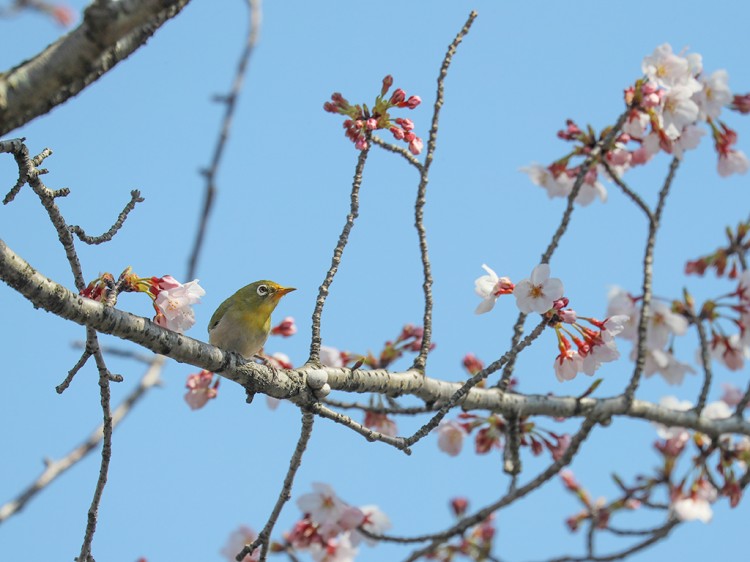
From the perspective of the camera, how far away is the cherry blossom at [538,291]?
13.7 feet

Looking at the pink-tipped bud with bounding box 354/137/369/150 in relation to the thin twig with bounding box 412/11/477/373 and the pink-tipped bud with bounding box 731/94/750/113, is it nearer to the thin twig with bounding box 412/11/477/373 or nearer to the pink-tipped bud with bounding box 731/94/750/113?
the thin twig with bounding box 412/11/477/373

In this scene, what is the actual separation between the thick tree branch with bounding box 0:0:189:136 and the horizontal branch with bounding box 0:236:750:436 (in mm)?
903

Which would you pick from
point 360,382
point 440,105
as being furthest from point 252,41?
point 360,382

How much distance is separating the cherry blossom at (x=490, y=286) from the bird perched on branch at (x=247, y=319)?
54.2 inches

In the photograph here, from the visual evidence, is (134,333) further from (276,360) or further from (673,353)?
(673,353)

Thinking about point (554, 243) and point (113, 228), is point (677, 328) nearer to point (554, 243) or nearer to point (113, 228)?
point (554, 243)

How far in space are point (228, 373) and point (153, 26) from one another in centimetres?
172

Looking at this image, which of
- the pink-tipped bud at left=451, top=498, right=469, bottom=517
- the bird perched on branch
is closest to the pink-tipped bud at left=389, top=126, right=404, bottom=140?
the bird perched on branch

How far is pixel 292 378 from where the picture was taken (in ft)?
12.1

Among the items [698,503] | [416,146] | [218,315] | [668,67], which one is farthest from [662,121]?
[218,315]

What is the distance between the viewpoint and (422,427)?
3.70 m

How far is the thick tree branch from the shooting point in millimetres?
1988

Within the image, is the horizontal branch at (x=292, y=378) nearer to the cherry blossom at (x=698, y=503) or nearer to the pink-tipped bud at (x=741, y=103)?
the cherry blossom at (x=698, y=503)

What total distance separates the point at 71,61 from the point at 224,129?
2786 mm
